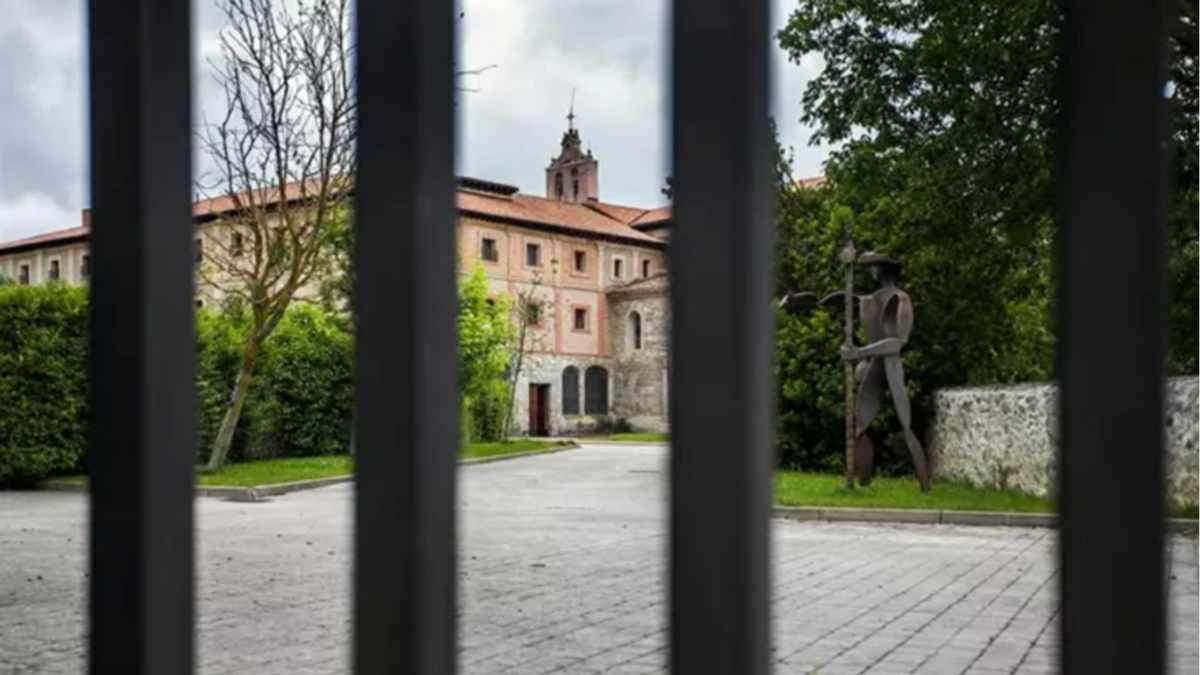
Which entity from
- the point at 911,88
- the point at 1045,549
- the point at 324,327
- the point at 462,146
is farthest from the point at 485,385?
the point at 462,146

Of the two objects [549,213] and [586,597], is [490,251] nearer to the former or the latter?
[549,213]

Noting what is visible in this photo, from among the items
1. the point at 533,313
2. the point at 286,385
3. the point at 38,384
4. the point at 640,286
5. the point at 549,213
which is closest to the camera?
the point at 38,384

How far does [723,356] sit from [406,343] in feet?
0.73

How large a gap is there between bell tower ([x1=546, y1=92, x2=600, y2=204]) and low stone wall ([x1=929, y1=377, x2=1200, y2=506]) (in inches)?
1919

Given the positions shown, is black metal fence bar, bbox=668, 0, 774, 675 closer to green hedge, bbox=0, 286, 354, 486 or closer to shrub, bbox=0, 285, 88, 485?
green hedge, bbox=0, 286, 354, 486

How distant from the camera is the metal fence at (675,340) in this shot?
2.02 feet

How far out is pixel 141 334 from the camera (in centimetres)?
84

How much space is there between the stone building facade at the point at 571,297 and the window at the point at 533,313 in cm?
167

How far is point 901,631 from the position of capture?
601 cm

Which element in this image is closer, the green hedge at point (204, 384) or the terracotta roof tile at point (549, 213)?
the green hedge at point (204, 384)

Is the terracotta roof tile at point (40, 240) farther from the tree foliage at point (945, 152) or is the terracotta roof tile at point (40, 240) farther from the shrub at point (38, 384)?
the tree foliage at point (945, 152)

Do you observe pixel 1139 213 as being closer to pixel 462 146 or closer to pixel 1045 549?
pixel 462 146

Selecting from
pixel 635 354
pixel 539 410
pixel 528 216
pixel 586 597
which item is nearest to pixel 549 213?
pixel 528 216

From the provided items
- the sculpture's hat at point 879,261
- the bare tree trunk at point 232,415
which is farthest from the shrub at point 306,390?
the sculpture's hat at point 879,261
